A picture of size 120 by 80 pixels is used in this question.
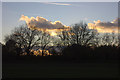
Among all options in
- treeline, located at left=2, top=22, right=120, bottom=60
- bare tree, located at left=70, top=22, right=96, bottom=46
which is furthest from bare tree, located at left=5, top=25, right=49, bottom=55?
bare tree, located at left=70, top=22, right=96, bottom=46

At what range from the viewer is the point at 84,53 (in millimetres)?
23484

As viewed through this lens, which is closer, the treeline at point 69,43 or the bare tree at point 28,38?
the treeline at point 69,43

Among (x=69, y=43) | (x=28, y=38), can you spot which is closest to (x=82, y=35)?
(x=69, y=43)

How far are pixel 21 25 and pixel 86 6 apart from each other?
16138 mm

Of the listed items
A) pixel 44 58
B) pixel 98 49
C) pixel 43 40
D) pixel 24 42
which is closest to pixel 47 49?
pixel 43 40

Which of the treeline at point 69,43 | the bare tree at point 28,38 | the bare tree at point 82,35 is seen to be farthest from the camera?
the bare tree at point 82,35

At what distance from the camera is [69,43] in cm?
2681

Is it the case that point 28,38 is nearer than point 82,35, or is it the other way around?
point 82,35

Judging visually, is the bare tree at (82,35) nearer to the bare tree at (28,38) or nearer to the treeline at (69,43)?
the treeline at (69,43)

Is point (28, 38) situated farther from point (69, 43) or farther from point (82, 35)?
point (82, 35)

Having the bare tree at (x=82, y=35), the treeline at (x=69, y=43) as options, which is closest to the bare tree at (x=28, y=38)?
the treeline at (x=69, y=43)

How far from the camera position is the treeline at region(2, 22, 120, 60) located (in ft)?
76.7

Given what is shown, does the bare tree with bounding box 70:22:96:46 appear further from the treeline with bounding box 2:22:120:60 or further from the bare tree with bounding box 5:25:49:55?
the bare tree with bounding box 5:25:49:55

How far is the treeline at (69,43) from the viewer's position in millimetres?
23386
